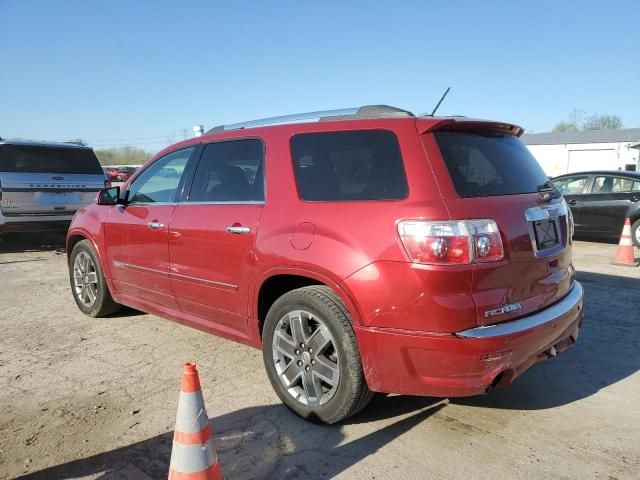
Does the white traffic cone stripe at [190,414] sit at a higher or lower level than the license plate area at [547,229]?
lower

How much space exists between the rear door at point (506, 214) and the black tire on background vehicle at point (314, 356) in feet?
2.48

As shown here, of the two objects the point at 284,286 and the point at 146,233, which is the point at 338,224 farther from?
the point at 146,233

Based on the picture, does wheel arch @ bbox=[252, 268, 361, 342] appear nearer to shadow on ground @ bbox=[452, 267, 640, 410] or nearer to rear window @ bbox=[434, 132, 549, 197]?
rear window @ bbox=[434, 132, 549, 197]

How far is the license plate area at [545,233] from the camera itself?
293 centimetres

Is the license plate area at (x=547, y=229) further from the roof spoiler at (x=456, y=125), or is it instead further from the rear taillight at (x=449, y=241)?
the roof spoiler at (x=456, y=125)

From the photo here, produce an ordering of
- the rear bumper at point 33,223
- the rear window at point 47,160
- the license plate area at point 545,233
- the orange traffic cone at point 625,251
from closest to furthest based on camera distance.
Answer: the license plate area at point 545,233
the orange traffic cone at point 625,251
the rear bumper at point 33,223
the rear window at point 47,160

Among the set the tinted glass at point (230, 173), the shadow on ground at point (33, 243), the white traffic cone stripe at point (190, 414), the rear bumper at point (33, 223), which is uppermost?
the tinted glass at point (230, 173)

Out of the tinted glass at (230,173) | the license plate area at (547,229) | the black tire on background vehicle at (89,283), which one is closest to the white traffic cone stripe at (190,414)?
the tinted glass at (230,173)

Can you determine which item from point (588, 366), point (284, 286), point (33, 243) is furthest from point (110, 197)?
point (33, 243)

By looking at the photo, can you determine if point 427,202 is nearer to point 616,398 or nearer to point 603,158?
point 616,398

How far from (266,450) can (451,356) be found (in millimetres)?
1129

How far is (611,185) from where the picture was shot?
1024 cm

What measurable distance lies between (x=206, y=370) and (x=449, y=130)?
98.1 inches

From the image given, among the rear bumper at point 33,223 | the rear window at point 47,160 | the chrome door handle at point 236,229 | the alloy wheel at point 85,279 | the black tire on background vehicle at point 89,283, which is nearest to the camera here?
the chrome door handle at point 236,229
